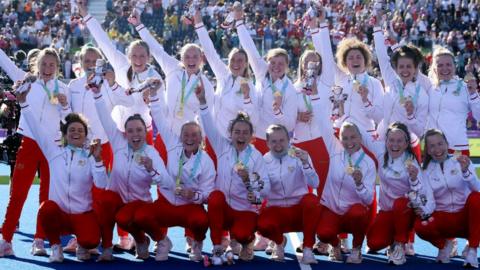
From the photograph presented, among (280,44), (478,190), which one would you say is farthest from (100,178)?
(280,44)

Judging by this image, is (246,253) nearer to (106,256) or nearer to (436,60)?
(106,256)

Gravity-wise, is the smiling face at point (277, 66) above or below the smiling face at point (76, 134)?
above

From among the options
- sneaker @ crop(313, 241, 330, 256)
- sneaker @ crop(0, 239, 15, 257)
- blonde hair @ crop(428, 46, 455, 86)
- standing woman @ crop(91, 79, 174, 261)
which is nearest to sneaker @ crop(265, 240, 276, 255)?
sneaker @ crop(313, 241, 330, 256)

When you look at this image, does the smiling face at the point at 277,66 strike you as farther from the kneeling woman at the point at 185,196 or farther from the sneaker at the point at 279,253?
the sneaker at the point at 279,253

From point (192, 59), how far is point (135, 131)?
1075mm

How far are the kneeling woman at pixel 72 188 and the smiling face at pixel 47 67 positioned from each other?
0.41m

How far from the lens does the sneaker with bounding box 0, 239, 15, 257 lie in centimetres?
723

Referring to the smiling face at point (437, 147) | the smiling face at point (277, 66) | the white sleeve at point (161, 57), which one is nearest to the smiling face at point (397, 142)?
the smiling face at point (437, 147)

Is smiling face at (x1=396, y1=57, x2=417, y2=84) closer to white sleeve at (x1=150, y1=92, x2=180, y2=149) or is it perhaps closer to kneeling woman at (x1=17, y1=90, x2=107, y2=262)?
white sleeve at (x1=150, y1=92, x2=180, y2=149)

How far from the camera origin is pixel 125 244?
758 centimetres

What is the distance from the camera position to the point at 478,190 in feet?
23.0

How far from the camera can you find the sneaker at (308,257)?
6930 millimetres

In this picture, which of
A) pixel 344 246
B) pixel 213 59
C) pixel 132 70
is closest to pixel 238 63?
pixel 213 59

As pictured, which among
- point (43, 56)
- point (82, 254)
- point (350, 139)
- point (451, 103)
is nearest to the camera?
point (82, 254)
